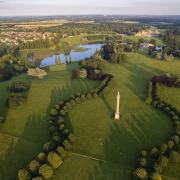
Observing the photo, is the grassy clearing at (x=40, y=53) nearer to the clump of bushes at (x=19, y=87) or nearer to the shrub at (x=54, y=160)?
the clump of bushes at (x=19, y=87)

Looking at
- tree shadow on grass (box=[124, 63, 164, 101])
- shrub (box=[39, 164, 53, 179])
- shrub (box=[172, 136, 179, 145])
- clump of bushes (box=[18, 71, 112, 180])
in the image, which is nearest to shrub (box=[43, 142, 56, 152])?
clump of bushes (box=[18, 71, 112, 180])

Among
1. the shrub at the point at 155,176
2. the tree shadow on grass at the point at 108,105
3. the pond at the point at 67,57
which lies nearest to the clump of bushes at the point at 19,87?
the tree shadow on grass at the point at 108,105

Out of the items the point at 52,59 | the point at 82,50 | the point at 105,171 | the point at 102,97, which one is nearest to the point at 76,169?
the point at 105,171

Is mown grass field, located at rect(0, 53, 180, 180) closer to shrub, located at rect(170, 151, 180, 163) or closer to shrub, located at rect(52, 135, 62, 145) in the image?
shrub, located at rect(52, 135, 62, 145)

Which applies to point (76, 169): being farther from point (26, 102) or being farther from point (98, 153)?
point (26, 102)

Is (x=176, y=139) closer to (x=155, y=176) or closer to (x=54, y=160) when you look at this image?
(x=155, y=176)

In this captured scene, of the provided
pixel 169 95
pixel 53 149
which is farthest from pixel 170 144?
pixel 169 95
